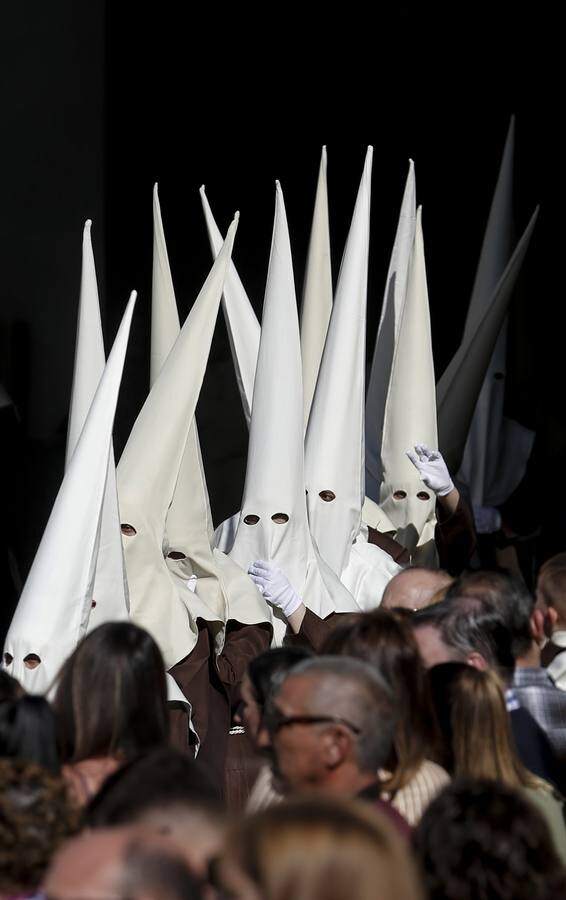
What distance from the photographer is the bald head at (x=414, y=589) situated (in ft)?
13.2

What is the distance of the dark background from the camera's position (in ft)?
24.1

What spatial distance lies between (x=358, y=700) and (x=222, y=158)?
592 cm

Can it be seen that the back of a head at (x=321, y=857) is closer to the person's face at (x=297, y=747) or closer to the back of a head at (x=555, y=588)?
the person's face at (x=297, y=747)

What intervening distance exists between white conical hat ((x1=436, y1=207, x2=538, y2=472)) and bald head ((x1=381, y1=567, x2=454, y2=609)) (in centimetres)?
209

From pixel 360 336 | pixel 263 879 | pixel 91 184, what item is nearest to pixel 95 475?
pixel 360 336

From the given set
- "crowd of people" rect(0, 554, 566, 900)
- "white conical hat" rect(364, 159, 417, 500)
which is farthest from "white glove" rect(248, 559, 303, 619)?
"white conical hat" rect(364, 159, 417, 500)

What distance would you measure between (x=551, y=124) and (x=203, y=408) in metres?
2.49

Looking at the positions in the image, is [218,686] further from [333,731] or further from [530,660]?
[333,731]

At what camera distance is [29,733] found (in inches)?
97.0

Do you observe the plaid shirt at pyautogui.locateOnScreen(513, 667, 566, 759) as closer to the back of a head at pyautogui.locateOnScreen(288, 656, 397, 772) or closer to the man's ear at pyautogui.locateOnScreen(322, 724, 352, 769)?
the back of a head at pyautogui.locateOnScreen(288, 656, 397, 772)

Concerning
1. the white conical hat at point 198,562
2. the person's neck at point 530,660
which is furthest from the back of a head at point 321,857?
the white conical hat at point 198,562

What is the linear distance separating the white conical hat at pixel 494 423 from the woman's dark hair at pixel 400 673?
3.65 metres

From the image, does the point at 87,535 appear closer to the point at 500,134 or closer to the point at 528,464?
the point at 528,464

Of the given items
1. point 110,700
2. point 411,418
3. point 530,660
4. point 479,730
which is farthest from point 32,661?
point 411,418
